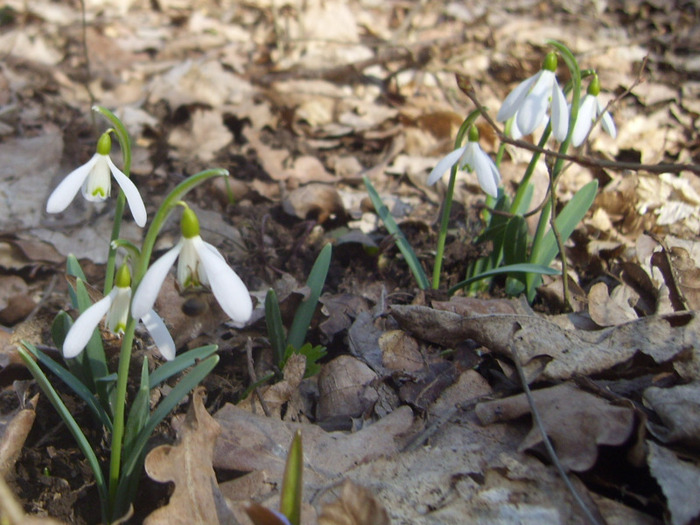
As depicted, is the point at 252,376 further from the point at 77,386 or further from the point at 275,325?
the point at 77,386

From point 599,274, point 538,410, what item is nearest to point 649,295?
point 599,274

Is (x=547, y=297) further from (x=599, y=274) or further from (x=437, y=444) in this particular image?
(x=437, y=444)

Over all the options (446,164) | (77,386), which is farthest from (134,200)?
(446,164)

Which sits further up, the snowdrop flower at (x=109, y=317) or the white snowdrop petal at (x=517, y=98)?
the white snowdrop petal at (x=517, y=98)

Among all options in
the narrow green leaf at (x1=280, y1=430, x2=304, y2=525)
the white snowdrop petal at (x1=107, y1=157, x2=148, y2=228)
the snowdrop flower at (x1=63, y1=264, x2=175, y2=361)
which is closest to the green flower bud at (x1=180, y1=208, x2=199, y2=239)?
the snowdrop flower at (x1=63, y1=264, x2=175, y2=361)

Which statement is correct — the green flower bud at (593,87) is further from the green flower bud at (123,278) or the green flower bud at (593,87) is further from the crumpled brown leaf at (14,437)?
the crumpled brown leaf at (14,437)

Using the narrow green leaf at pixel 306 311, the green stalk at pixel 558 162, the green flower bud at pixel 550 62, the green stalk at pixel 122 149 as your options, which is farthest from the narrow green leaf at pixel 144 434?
the green flower bud at pixel 550 62
